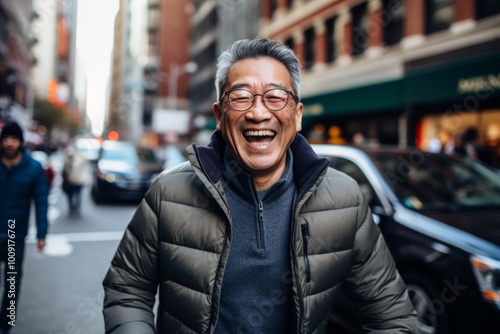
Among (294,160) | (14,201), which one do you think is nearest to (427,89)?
(14,201)

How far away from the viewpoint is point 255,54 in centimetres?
189

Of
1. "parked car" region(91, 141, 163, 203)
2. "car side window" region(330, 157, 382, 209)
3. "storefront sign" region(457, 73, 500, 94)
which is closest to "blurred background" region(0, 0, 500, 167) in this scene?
"storefront sign" region(457, 73, 500, 94)

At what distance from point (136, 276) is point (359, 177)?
3161mm

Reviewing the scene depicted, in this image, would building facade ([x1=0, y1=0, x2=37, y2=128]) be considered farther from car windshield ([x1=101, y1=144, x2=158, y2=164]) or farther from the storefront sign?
the storefront sign

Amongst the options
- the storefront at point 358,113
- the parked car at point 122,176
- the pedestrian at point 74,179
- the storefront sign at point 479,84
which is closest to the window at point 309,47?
the storefront at point 358,113

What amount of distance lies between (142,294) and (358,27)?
18.3 meters

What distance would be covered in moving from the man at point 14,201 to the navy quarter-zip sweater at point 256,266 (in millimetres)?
3184

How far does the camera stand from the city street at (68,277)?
15.3 ft

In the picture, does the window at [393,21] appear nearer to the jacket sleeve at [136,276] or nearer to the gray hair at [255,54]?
the gray hair at [255,54]

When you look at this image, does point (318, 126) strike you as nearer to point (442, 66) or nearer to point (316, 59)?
point (316, 59)

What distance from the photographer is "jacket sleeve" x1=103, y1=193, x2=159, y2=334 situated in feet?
5.75

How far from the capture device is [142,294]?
181cm

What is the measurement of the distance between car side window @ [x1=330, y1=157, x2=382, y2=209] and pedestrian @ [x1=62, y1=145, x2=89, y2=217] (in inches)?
337

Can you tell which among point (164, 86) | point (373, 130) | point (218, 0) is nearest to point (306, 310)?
point (373, 130)
